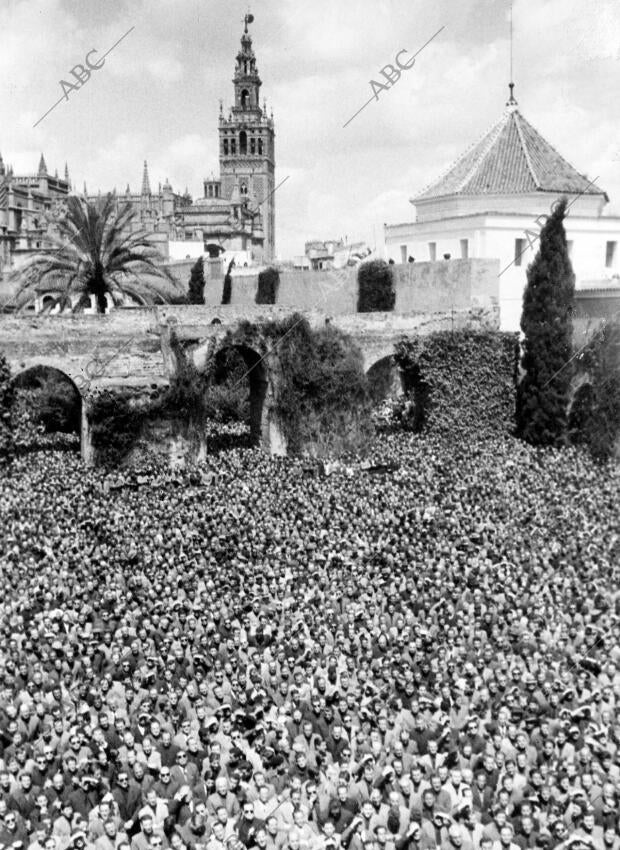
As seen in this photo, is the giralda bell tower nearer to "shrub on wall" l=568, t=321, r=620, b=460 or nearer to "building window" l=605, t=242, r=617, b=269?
"building window" l=605, t=242, r=617, b=269

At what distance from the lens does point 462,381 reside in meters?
25.5

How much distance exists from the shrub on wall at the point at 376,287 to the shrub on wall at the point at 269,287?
495 centimetres

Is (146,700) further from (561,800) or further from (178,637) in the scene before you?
(561,800)

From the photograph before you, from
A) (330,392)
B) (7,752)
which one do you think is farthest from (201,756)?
(330,392)

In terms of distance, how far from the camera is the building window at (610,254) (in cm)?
3183

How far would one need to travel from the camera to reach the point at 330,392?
78.7 feet

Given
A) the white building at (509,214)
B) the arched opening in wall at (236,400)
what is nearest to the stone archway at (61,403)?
the arched opening in wall at (236,400)

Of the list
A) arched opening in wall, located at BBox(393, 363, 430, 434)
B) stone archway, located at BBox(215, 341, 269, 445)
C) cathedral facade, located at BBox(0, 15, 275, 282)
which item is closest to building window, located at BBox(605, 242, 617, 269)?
arched opening in wall, located at BBox(393, 363, 430, 434)

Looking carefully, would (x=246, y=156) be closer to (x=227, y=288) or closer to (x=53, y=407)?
(x=227, y=288)

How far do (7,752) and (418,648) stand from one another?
487 centimetres

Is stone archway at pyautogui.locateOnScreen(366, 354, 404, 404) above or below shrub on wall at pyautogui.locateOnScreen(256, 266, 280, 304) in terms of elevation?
below

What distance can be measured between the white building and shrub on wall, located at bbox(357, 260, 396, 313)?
2.31m

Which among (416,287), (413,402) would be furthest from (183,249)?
(413,402)

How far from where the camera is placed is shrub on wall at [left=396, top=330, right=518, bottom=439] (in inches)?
1000
